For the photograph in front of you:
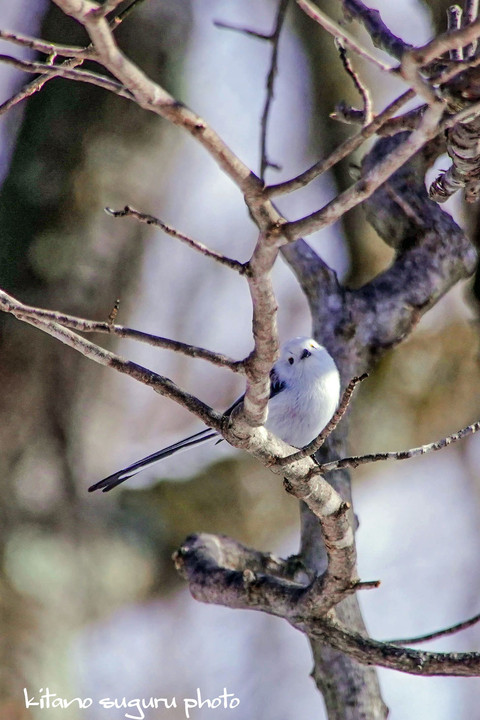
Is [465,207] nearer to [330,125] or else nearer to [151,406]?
[330,125]

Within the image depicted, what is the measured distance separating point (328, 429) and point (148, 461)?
42.3 inches

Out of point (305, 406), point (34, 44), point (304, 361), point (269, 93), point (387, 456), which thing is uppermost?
point (269, 93)

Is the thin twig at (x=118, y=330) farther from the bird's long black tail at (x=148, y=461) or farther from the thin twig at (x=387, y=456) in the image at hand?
the bird's long black tail at (x=148, y=461)

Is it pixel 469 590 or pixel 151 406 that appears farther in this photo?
pixel 469 590

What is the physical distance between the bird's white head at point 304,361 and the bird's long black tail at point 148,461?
1.41 ft

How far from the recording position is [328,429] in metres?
1.24

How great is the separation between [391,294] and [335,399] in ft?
1.29

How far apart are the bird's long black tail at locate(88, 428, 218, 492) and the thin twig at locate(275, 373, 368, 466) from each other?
91cm

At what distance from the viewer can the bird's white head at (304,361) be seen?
8.38 ft

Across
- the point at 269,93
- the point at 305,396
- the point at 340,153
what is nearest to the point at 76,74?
the point at 340,153

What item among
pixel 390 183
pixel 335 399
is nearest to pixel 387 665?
pixel 335 399

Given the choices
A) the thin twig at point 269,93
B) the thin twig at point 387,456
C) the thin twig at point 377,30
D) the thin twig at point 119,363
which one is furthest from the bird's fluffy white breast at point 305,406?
the thin twig at point 377,30

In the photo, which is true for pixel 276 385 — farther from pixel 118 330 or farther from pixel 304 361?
pixel 118 330

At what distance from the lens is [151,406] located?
3.98 m
